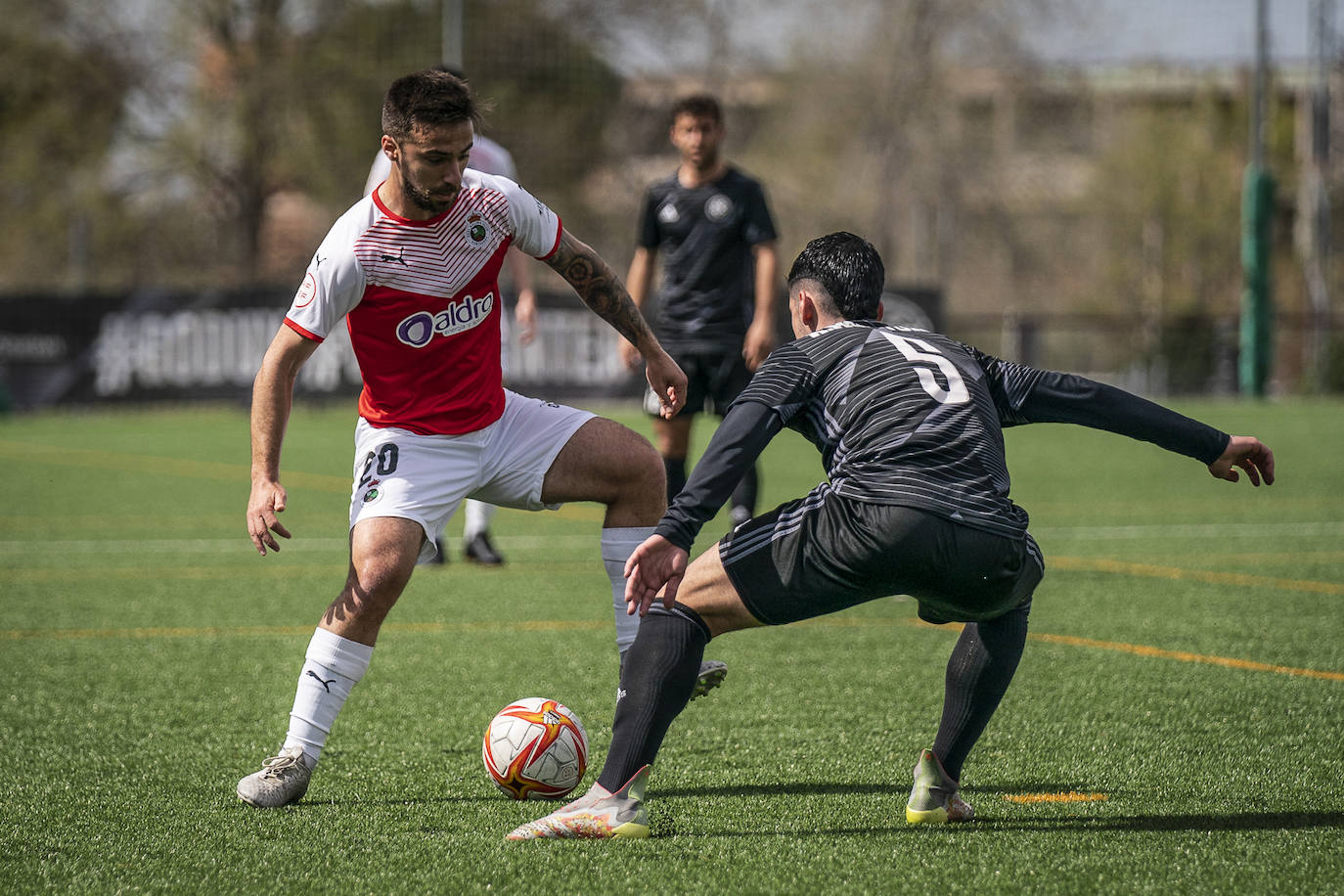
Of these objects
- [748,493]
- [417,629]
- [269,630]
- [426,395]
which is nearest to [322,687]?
[426,395]

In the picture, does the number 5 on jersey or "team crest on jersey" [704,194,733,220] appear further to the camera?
"team crest on jersey" [704,194,733,220]

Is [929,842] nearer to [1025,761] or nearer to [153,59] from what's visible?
[1025,761]

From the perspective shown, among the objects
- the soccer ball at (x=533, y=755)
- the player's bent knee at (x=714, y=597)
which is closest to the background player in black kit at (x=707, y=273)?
the soccer ball at (x=533, y=755)

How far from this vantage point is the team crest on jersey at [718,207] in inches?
312

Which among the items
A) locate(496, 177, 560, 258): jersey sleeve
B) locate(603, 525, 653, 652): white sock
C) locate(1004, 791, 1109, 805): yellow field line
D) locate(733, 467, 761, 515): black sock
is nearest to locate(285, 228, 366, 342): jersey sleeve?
locate(496, 177, 560, 258): jersey sleeve

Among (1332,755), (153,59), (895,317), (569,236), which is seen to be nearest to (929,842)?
(1332,755)

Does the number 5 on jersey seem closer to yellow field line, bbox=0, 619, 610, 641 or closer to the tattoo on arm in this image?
the tattoo on arm

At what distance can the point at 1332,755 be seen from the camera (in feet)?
14.4

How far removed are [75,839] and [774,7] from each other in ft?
114

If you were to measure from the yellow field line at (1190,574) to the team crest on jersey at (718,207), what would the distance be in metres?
2.70

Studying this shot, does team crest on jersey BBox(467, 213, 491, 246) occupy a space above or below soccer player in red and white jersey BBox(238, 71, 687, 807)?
above

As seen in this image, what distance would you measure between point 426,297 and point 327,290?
0.30 meters

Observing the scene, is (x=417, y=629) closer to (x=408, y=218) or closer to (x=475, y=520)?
(x=475, y=520)

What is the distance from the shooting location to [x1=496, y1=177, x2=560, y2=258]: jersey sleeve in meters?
4.34
